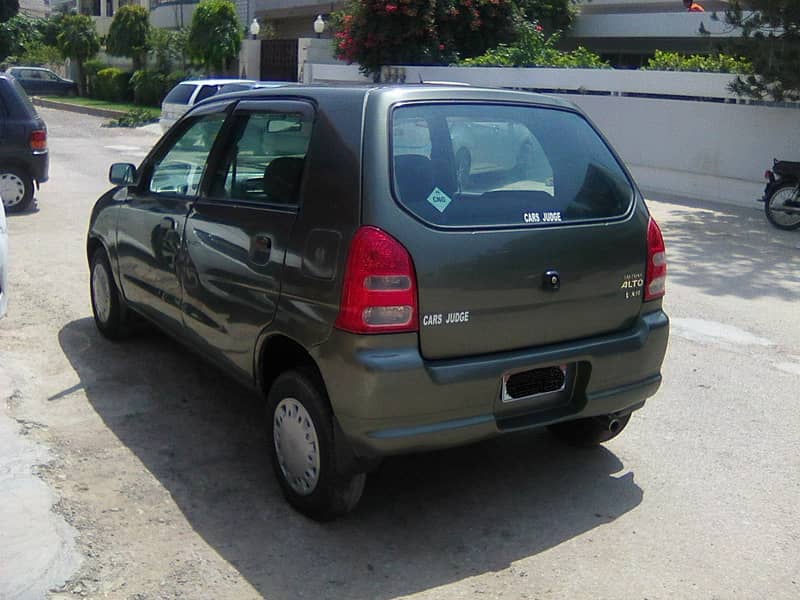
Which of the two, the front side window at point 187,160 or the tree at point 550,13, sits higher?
the tree at point 550,13

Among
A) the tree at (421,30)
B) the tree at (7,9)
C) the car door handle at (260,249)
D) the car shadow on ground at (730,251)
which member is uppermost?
the tree at (7,9)

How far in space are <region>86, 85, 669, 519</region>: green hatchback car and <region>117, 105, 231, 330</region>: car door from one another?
10.3 inches

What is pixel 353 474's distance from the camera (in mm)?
3934

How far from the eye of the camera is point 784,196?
12203 millimetres

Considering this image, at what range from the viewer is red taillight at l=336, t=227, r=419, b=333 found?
145 inches

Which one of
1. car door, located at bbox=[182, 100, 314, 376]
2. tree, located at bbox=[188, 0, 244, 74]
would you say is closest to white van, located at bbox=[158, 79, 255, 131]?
tree, located at bbox=[188, 0, 244, 74]

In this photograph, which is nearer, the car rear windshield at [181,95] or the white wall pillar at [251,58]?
the car rear windshield at [181,95]

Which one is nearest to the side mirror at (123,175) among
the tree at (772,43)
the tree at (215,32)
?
the tree at (772,43)

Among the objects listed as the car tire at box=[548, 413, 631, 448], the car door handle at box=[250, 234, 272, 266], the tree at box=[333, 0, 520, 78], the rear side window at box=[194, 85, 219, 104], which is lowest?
the car tire at box=[548, 413, 631, 448]

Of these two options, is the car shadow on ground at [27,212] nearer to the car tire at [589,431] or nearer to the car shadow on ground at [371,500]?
the car shadow on ground at [371,500]

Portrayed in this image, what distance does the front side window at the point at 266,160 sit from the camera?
4234 millimetres

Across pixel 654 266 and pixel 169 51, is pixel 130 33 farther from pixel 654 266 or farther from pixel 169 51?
pixel 654 266

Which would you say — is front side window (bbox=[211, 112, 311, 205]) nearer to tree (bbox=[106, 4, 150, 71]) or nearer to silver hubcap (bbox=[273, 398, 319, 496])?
silver hubcap (bbox=[273, 398, 319, 496])

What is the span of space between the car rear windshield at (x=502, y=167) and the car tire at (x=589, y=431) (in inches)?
42.6
